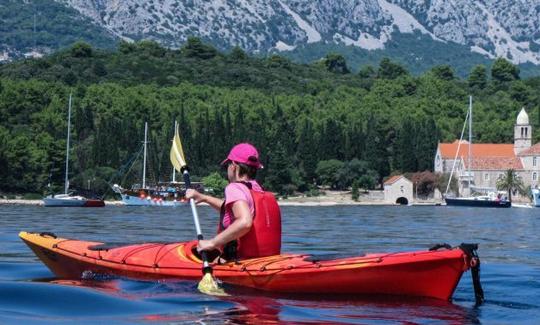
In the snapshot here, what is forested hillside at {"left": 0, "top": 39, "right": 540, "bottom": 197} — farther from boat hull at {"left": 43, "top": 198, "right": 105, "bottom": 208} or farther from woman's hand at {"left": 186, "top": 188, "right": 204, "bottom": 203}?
woman's hand at {"left": 186, "top": 188, "right": 204, "bottom": 203}

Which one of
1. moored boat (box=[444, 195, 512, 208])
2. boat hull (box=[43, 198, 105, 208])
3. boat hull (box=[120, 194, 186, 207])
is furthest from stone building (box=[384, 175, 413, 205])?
boat hull (box=[43, 198, 105, 208])

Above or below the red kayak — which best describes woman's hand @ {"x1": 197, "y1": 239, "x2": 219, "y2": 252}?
above

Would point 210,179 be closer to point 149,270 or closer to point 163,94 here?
point 163,94

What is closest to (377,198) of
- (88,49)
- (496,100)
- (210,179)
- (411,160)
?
(411,160)

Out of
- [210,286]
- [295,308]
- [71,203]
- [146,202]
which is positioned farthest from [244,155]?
[146,202]

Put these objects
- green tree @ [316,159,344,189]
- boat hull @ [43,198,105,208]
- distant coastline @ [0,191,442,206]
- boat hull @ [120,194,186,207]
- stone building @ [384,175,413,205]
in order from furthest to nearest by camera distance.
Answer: green tree @ [316,159,344,189] < stone building @ [384,175,413,205] < distant coastline @ [0,191,442,206] < boat hull @ [120,194,186,207] < boat hull @ [43,198,105,208]

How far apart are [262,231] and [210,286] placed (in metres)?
Result: 0.95

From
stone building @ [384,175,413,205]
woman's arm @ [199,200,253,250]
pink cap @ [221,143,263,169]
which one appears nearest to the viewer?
woman's arm @ [199,200,253,250]

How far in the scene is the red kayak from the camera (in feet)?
40.7

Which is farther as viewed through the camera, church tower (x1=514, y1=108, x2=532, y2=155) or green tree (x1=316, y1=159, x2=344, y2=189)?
church tower (x1=514, y1=108, x2=532, y2=155)

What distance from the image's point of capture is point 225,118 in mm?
109938

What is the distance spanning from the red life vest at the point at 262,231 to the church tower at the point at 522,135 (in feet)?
351

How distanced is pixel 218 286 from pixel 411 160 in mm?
96035

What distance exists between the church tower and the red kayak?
107m
